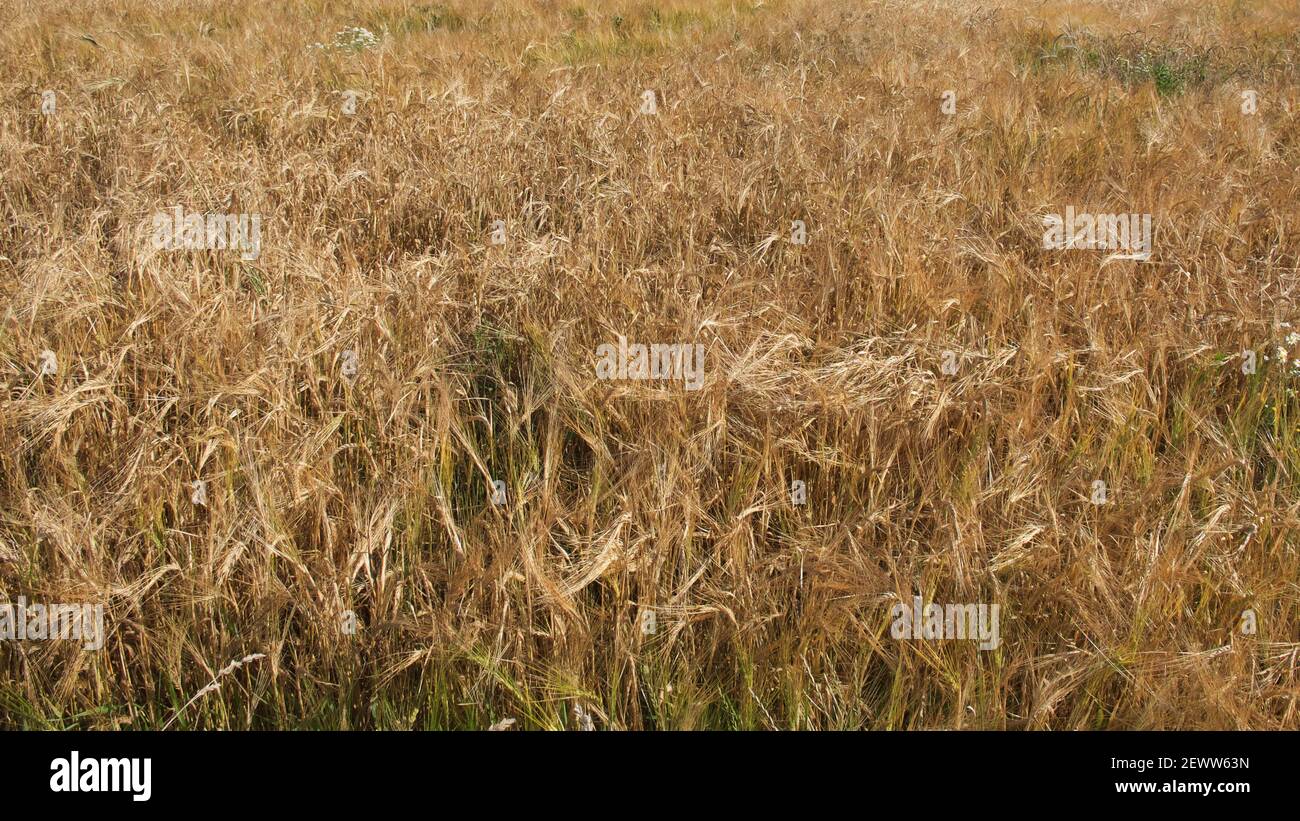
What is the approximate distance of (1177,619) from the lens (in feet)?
5.61

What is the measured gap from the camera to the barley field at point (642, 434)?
1630mm

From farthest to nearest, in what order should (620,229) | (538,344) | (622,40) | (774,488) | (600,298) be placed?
(622,40), (620,229), (600,298), (538,344), (774,488)

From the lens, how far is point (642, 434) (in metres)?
2.05

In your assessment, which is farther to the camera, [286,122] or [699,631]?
[286,122]

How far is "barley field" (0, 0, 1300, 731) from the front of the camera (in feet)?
5.35

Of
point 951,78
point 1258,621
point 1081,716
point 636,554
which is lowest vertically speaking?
point 1081,716

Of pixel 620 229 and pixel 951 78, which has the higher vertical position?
pixel 951 78

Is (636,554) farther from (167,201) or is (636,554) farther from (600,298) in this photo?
(167,201)

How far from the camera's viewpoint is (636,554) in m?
1.74

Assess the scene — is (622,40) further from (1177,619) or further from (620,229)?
(1177,619)

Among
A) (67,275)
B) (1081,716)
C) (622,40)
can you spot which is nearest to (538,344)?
(67,275)

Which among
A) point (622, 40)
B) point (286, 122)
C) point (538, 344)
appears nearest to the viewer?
point (538, 344)

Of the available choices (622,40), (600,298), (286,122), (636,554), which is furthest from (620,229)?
(622,40)

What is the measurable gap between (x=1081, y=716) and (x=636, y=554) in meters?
0.83
